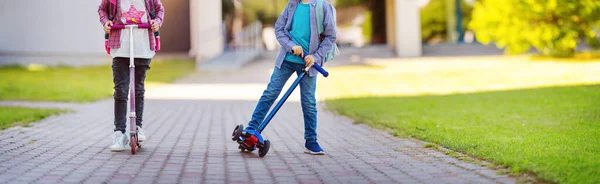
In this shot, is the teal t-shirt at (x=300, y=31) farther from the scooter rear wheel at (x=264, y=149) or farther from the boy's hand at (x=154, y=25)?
the boy's hand at (x=154, y=25)

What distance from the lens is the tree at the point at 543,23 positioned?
23172 mm

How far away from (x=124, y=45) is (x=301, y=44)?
1.59 metres

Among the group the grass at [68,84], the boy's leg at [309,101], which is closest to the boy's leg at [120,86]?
the boy's leg at [309,101]

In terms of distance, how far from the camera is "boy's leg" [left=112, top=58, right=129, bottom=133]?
7.53 metres

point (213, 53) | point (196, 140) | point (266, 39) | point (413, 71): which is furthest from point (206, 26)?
point (196, 140)

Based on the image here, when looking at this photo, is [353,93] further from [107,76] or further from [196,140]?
[107,76]

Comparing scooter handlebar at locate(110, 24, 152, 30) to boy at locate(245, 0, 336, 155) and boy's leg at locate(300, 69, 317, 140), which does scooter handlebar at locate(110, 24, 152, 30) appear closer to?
boy at locate(245, 0, 336, 155)

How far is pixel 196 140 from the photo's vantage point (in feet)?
28.9

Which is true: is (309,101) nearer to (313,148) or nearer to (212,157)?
(313,148)

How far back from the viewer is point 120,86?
7.54 meters

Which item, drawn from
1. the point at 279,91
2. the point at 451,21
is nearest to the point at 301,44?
the point at 279,91

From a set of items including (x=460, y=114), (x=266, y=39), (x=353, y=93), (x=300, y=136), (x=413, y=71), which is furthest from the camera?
(x=266, y=39)

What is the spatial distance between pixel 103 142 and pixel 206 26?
81.6ft

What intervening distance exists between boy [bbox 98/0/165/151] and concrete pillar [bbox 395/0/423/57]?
27985 mm
